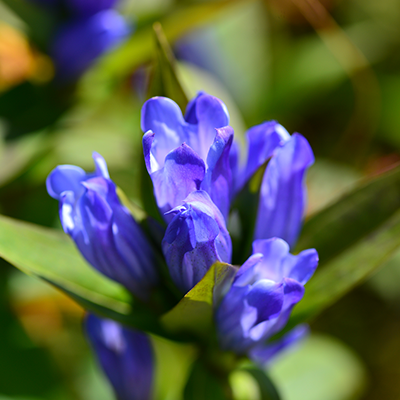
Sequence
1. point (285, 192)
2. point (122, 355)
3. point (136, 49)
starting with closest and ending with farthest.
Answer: point (285, 192) < point (122, 355) < point (136, 49)

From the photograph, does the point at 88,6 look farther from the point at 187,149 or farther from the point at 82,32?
the point at 187,149

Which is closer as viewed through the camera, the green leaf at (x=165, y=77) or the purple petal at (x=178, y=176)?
the purple petal at (x=178, y=176)

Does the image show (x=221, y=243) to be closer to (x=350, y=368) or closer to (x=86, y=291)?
(x=86, y=291)

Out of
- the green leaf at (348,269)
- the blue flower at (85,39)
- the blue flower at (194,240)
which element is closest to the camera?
the blue flower at (194,240)

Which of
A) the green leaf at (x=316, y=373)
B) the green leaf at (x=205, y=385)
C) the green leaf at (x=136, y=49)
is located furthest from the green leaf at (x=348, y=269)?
the green leaf at (x=136, y=49)

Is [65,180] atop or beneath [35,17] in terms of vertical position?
beneath

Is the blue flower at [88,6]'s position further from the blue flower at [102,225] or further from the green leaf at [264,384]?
the green leaf at [264,384]

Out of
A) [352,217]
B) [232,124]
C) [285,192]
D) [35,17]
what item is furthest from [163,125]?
[35,17]
